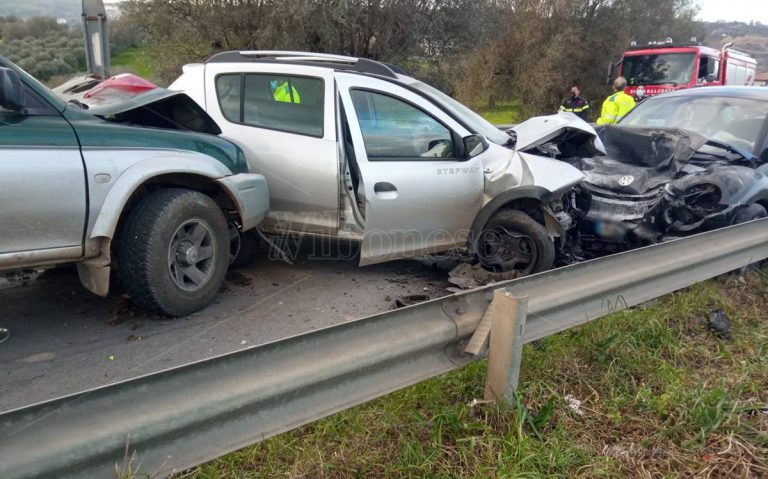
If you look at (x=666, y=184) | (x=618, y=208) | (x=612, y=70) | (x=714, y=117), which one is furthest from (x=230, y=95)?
(x=612, y=70)

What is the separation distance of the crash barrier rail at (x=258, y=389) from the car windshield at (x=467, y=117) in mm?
2429

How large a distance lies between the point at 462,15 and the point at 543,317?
14727 millimetres

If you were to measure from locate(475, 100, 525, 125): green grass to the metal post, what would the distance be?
74.5ft

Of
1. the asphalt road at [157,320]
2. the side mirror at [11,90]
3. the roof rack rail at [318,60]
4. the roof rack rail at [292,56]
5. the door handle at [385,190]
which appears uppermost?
the roof rack rail at [292,56]

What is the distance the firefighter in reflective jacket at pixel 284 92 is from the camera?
4.39 meters

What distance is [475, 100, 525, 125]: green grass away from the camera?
24194 millimetres

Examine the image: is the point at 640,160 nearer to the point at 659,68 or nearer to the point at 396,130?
the point at 396,130

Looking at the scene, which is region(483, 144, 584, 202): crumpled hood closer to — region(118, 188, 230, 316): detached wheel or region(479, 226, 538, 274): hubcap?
region(479, 226, 538, 274): hubcap

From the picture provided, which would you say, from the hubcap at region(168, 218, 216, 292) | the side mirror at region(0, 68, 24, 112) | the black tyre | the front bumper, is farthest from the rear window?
the side mirror at region(0, 68, 24, 112)

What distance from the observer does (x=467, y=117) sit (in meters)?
5.16

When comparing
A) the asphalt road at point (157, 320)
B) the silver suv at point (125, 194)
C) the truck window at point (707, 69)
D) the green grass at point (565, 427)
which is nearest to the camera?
the green grass at point (565, 427)

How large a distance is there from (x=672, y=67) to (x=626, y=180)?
1368cm

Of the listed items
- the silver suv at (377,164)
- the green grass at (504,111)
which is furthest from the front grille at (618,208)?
the green grass at (504,111)

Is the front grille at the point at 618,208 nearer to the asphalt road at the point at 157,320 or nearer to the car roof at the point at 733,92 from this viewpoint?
the asphalt road at the point at 157,320
